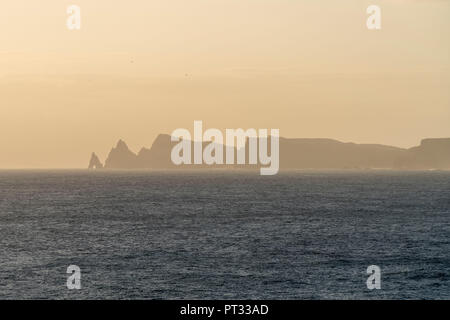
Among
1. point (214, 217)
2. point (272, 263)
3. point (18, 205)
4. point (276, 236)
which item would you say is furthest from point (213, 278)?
point (18, 205)

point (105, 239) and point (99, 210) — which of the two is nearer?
point (105, 239)

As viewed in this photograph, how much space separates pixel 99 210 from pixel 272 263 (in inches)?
3094

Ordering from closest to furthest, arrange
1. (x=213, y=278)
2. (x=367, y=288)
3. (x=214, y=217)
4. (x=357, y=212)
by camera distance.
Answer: (x=367, y=288)
(x=213, y=278)
(x=214, y=217)
(x=357, y=212)

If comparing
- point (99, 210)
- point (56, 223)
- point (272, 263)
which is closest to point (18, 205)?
point (99, 210)
